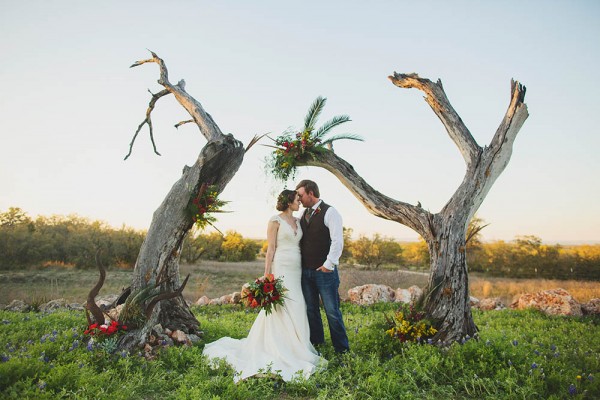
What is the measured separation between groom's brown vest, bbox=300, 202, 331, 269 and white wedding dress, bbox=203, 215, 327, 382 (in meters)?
0.15

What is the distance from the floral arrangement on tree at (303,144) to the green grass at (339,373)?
11.5ft

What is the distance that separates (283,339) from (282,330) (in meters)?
0.14

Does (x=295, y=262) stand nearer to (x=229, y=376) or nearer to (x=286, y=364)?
(x=286, y=364)

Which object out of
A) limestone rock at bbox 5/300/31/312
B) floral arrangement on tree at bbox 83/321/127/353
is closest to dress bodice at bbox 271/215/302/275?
floral arrangement on tree at bbox 83/321/127/353

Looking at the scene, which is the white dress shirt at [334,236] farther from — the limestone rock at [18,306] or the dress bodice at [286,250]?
the limestone rock at [18,306]

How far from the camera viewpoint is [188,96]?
8062 mm

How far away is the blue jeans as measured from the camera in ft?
20.4

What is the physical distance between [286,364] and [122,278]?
13299mm

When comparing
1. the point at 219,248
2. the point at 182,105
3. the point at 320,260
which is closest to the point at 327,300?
the point at 320,260

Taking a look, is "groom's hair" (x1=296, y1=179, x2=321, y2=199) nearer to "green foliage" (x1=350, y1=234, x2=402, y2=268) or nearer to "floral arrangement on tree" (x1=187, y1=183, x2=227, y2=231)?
"floral arrangement on tree" (x1=187, y1=183, x2=227, y2=231)

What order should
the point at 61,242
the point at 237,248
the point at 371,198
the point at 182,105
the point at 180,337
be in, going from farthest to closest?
1. the point at 237,248
2. the point at 61,242
3. the point at 182,105
4. the point at 371,198
5. the point at 180,337

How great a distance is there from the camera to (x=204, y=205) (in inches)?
261

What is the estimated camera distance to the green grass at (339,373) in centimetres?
433

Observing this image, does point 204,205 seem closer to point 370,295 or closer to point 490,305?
point 370,295
